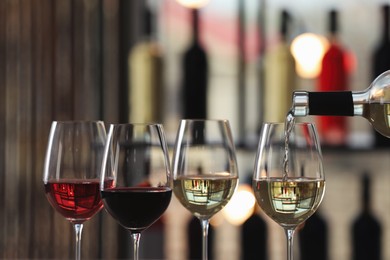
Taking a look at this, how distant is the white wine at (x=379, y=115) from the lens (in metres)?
1.13

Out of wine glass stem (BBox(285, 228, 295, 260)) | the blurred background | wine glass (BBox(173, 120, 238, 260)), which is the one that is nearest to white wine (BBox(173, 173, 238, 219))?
wine glass (BBox(173, 120, 238, 260))

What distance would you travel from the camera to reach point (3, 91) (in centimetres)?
255

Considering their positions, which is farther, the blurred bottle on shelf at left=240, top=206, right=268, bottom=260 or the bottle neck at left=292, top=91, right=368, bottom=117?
the blurred bottle on shelf at left=240, top=206, right=268, bottom=260

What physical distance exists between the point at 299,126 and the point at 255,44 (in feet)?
4.14

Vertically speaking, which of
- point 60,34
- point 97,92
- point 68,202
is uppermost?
point 60,34

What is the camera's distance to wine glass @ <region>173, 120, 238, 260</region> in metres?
1.15

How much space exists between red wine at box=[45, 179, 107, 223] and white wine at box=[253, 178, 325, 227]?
0.23 m

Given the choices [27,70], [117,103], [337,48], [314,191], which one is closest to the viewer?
[314,191]

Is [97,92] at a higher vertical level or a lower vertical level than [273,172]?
higher

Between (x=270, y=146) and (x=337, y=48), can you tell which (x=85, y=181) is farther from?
(x=337, y=48)

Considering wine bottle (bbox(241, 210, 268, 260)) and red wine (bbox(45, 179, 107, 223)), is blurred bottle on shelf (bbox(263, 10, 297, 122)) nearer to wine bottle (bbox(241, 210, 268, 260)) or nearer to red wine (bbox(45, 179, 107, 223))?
wine bottle (bbox(241, 210, 268, 260))

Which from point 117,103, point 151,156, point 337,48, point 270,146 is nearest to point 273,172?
point 270,146

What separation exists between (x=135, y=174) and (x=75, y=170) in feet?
0.35

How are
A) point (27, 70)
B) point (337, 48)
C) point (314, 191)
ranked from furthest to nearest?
point (27, 70)
point (337, 48)
point (314, 191)
